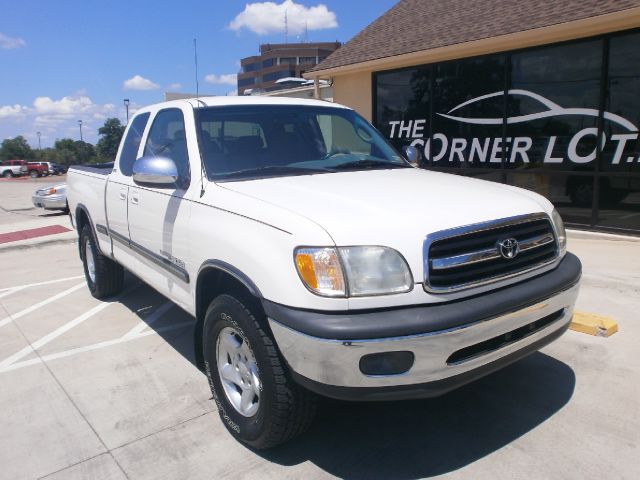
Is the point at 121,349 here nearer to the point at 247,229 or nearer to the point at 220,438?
the point at 220,438

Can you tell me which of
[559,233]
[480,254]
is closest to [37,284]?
[480,254]

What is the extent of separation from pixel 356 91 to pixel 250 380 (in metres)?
10.9

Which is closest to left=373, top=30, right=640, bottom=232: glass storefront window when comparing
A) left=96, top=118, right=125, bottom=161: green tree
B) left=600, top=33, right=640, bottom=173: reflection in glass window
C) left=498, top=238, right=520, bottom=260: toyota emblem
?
left=600, top=33, right=640, bottom=173: reflection in glass window

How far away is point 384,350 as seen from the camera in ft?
7.48

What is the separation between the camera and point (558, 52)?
8.76m

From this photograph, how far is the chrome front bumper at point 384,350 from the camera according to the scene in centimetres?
228

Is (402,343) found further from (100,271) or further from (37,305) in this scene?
(37,305)

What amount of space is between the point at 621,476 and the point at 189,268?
8.52 feet

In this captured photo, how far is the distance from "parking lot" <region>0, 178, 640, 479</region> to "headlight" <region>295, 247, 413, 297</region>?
3.32 ft

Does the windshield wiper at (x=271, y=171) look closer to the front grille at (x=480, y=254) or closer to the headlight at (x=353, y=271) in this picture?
the headlight at (x=353, y=271)

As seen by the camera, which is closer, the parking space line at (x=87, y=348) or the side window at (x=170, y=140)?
the side window at (x=170, y=140)

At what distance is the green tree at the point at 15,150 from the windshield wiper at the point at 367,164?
370ft

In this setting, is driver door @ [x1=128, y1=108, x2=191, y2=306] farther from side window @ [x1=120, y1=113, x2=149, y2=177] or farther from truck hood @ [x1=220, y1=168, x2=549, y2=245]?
truck hood @ [x1=220, y1=168, x2=549, y2=245]

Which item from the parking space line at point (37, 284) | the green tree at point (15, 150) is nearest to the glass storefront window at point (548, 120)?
the parking space line at point (37, 284)
